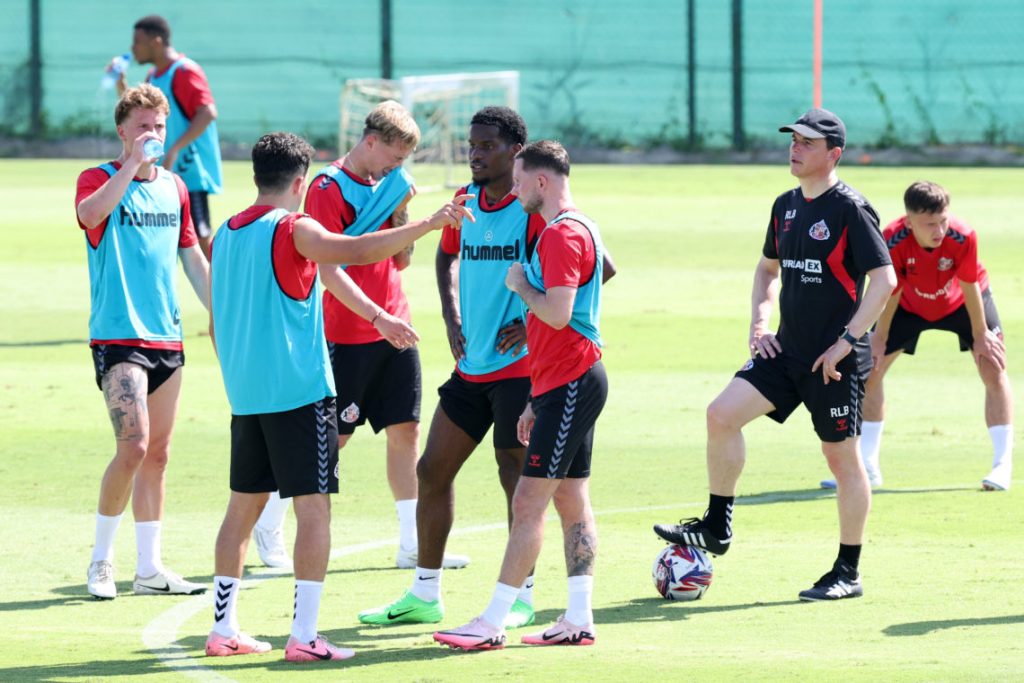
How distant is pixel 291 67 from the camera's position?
36812 mm

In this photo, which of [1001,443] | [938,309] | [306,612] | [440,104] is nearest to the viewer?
[306,612]

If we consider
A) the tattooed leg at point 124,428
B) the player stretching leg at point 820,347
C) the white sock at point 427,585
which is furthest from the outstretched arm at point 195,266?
the player stretching leg at point 820,347

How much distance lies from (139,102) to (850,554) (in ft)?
13.1

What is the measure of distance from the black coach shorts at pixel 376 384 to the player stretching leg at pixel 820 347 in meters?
1.50

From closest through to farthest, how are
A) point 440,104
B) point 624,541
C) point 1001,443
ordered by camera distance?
point 624,541
point 1001,443
point 440,104

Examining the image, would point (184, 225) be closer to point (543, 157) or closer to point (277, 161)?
point (277, 161)

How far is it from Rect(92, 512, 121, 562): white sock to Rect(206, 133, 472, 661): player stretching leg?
128cm

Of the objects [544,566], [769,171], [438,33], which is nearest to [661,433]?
[544,566]

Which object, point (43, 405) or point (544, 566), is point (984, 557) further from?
point (43, 405)

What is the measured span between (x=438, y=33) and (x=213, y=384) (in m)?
24.2

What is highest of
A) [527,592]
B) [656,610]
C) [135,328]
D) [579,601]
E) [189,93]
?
[189,93]

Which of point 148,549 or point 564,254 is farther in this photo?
point 148,549

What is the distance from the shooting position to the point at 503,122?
7672 millimetres

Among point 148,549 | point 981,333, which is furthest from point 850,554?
point 148,549
